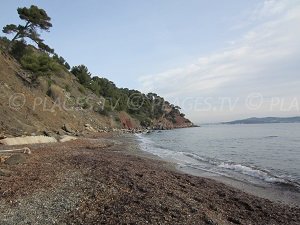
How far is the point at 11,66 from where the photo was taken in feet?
158

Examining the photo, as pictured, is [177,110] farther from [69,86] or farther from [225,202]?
[225,202]

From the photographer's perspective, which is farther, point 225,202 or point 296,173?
point 296,173

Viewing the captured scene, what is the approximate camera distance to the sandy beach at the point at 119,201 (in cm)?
869

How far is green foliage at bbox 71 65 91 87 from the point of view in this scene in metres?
88.8

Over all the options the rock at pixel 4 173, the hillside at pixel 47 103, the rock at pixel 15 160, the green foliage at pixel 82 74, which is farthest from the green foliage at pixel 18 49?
the rock at pixel 4 173

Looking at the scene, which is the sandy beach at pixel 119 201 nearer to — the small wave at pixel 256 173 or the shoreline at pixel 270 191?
the shoreline at pixel 270 191

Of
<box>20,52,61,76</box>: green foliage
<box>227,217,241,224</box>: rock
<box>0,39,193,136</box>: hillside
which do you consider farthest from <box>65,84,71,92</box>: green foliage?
<box>227,217,241,224</box>: rock

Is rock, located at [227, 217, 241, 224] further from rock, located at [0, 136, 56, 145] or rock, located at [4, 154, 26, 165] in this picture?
rock, located at [0, 136, 56, 145]

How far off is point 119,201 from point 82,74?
8247cm

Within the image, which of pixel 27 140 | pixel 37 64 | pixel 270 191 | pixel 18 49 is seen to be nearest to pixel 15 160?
pixel 27 140

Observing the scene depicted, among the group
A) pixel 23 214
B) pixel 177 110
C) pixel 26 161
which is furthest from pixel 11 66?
pixel 177 110

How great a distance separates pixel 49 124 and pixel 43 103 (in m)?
5.99

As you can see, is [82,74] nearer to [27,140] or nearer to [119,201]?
[27,140]

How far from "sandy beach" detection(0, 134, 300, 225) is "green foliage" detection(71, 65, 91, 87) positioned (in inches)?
2972
